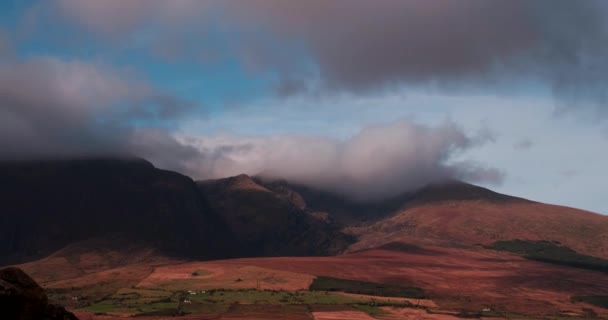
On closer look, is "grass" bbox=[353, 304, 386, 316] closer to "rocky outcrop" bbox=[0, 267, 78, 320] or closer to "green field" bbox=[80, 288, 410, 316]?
"green field" bbox=[80, 288, 410, 316]

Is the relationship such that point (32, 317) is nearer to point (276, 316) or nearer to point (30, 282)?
point (30, 282)

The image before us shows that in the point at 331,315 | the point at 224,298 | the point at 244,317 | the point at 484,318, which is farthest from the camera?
the point at 224,298

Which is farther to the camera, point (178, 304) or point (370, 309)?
point (370, 309)

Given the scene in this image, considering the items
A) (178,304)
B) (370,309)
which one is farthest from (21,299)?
(370,309)

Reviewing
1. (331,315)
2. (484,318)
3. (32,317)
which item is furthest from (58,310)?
(484,318)

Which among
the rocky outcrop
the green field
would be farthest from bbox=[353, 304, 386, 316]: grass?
the rocky outcrop

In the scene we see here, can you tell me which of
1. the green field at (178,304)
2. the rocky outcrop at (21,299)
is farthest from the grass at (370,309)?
the rocky outcrop at (21,299)

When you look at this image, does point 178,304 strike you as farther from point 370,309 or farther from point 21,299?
point 21,299

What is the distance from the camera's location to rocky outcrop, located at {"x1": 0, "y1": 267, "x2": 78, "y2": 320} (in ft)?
75.5

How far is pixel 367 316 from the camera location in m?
170

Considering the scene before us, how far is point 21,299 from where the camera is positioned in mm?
23453

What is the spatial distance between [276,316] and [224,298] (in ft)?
145

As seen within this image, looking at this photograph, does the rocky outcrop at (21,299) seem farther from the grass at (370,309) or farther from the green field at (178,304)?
the grass at (370,309)

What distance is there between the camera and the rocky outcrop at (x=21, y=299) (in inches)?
906
